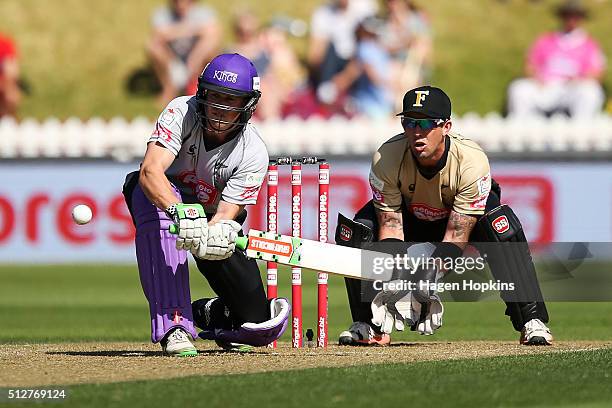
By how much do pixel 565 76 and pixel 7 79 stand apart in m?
7.70

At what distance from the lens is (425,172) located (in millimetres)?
8438

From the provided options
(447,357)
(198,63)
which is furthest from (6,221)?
(447,357)

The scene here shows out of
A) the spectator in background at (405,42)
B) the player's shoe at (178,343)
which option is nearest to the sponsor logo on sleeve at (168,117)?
the player's shoe at (178,343)

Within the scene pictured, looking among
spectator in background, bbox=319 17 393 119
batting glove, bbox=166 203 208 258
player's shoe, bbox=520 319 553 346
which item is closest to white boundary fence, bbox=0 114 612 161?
spectator in background, bbox=319 17 393 119

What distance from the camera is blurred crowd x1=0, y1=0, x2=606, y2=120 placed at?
733 inches

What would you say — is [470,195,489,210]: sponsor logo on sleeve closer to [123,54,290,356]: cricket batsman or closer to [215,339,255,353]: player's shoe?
[123,54,290,356]: cricket batsman

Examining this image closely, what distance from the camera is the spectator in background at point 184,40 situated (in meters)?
19.4

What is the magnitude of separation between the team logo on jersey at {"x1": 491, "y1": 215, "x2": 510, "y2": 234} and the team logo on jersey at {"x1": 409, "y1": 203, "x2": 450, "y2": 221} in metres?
0.31

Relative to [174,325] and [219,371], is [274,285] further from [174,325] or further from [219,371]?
[219,371]

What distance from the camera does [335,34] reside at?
62.5 feet

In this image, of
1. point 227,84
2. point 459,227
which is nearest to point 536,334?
point 459,227

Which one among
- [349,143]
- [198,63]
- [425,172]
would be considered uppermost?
[198,63]

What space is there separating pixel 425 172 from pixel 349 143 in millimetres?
9066

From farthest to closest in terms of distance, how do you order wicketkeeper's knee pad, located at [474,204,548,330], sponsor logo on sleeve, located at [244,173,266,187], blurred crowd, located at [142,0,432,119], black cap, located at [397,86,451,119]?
blurred crowd, located at [142,0,432,119] → wicketkeeper's knee pad, located at [474,204,548,330] → black cap, located at [397,86,451,119] → sponsor logo on sleeve, located at [244,173,266,187]
